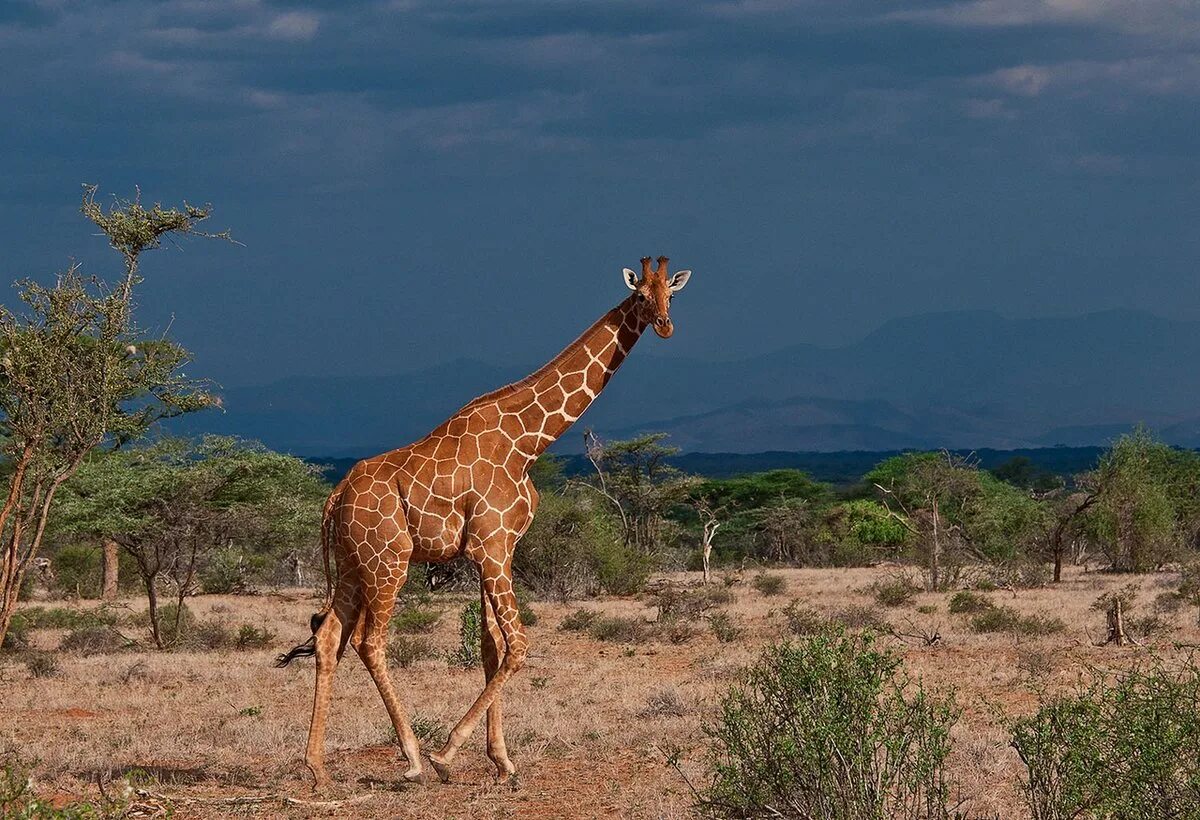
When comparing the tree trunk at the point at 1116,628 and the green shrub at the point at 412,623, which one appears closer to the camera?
the tree trunk at the point at 1116,628

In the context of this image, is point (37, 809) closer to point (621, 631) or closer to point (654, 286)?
point (654, 286)

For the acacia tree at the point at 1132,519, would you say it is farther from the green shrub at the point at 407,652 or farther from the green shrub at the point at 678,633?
the green shrub at the point at 407,652

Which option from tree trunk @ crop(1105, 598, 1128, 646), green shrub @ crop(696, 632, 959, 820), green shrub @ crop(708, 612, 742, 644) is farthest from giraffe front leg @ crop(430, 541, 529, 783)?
tree trunk @ crop(1105, 598, 1128, 646)

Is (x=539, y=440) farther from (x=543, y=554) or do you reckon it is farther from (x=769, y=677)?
(x=543, y=554)

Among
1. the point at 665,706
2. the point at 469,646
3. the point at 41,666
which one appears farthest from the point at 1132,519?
the point at 41,666

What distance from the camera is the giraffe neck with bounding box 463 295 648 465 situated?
422 inches

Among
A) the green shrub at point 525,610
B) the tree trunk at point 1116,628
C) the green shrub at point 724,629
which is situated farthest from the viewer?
the green shrub at point 525,610

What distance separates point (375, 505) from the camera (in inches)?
409

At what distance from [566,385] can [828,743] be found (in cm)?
380

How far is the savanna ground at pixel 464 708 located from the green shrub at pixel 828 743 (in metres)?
0.80

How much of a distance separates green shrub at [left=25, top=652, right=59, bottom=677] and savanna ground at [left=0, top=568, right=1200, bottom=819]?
144 millimetres

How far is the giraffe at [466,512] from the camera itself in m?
10.4

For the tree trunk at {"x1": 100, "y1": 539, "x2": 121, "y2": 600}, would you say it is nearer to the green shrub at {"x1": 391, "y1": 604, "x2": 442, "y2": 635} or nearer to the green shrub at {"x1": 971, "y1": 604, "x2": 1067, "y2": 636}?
the green shrub at {"x1": 391, "y1": 604, "x2": 442, "y2": 635}

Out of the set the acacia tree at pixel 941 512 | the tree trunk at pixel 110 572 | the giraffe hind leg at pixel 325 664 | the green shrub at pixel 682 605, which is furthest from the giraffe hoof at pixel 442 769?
the tree trunk at pixel 110 572
